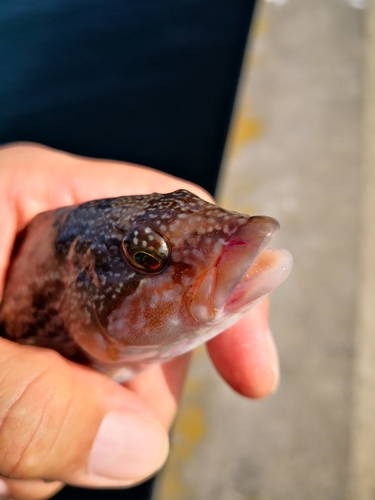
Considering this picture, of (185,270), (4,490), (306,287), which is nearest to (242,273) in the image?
(185,270)

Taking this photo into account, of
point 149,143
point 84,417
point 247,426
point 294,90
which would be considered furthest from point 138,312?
point 149,143

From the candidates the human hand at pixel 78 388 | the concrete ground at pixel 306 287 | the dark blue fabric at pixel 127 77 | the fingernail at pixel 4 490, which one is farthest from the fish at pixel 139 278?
the dark blue fabric at pixel 127 77

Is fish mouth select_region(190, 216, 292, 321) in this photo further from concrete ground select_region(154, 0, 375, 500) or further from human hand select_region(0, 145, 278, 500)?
concrete ground select_region(154, 0, 375, 500)

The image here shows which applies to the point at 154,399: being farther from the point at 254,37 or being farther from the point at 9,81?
the point at 9,81

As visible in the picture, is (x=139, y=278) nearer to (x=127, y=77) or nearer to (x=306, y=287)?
(x=306, y=287)

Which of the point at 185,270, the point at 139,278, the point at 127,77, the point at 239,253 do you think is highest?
the point at 127,77

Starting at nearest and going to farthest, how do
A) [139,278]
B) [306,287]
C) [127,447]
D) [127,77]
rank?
[139,278]
[127,447]
[306,287]
[127,77]
